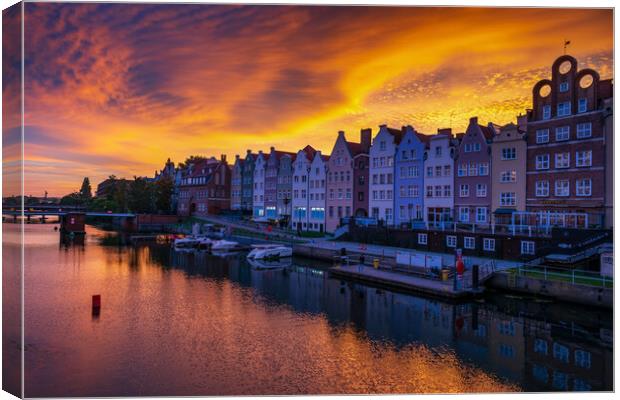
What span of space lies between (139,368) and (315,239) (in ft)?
134

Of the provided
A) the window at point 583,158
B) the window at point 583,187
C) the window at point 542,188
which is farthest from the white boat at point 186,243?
the window at point 583,158

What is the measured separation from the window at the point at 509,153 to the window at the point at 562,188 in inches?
200

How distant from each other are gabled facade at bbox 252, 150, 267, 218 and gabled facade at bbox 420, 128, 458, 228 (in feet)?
111

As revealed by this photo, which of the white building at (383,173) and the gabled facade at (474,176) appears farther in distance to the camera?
the white building at (383,173)

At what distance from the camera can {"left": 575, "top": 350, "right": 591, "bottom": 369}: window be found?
58.1 ft

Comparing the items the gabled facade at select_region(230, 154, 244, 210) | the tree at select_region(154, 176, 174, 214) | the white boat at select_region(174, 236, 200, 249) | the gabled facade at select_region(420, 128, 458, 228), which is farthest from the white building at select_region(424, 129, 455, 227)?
the tree at select_region(154, 176, 174, 214)

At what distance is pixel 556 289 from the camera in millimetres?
27438

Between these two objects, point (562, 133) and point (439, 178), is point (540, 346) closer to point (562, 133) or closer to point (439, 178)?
point (562, 133)

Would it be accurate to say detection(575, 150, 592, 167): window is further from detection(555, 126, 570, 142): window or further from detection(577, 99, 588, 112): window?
detection(577, 99, 588, 112): window

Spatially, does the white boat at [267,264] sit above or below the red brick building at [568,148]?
below

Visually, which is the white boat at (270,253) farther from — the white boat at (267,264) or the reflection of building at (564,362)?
the reflection of building at (564,362)

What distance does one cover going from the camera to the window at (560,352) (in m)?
18.3

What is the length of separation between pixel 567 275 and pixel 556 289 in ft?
3.89

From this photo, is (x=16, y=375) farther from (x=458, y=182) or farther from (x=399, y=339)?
(x=458, y=182)
